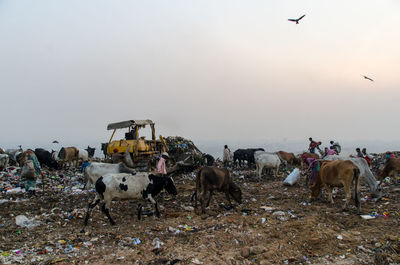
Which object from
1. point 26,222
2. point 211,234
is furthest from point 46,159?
point 211,234

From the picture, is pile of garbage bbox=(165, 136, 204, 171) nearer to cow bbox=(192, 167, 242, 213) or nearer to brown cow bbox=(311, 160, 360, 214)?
cow bbox=(192, 167, 242, 213)

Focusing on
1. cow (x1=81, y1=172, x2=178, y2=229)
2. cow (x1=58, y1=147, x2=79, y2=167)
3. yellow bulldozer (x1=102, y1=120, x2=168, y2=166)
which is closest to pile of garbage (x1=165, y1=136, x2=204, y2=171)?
yellow bulldozer (x1=102, y1=120, x2=168, y2=166)

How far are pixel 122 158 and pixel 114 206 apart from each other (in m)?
4.43

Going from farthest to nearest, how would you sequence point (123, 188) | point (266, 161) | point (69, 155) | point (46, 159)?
point (69, 155), point (46, 159), point (266, 161), point (123, 188)

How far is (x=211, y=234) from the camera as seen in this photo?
19.8 ft

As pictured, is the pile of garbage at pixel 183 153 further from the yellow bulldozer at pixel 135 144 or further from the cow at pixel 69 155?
the cow at pixel 69 155

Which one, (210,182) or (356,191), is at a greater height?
(210,182)

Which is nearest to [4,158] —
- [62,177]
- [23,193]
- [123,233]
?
[62,177]

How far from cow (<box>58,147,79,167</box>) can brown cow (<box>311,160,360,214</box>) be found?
14955 mm

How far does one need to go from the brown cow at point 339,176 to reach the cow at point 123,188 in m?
4.70

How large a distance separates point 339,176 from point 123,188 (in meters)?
5.69

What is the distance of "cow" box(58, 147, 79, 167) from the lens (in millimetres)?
18219

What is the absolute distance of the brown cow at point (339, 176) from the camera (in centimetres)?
756

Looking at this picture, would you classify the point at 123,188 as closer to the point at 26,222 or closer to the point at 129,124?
the point at 26,222
